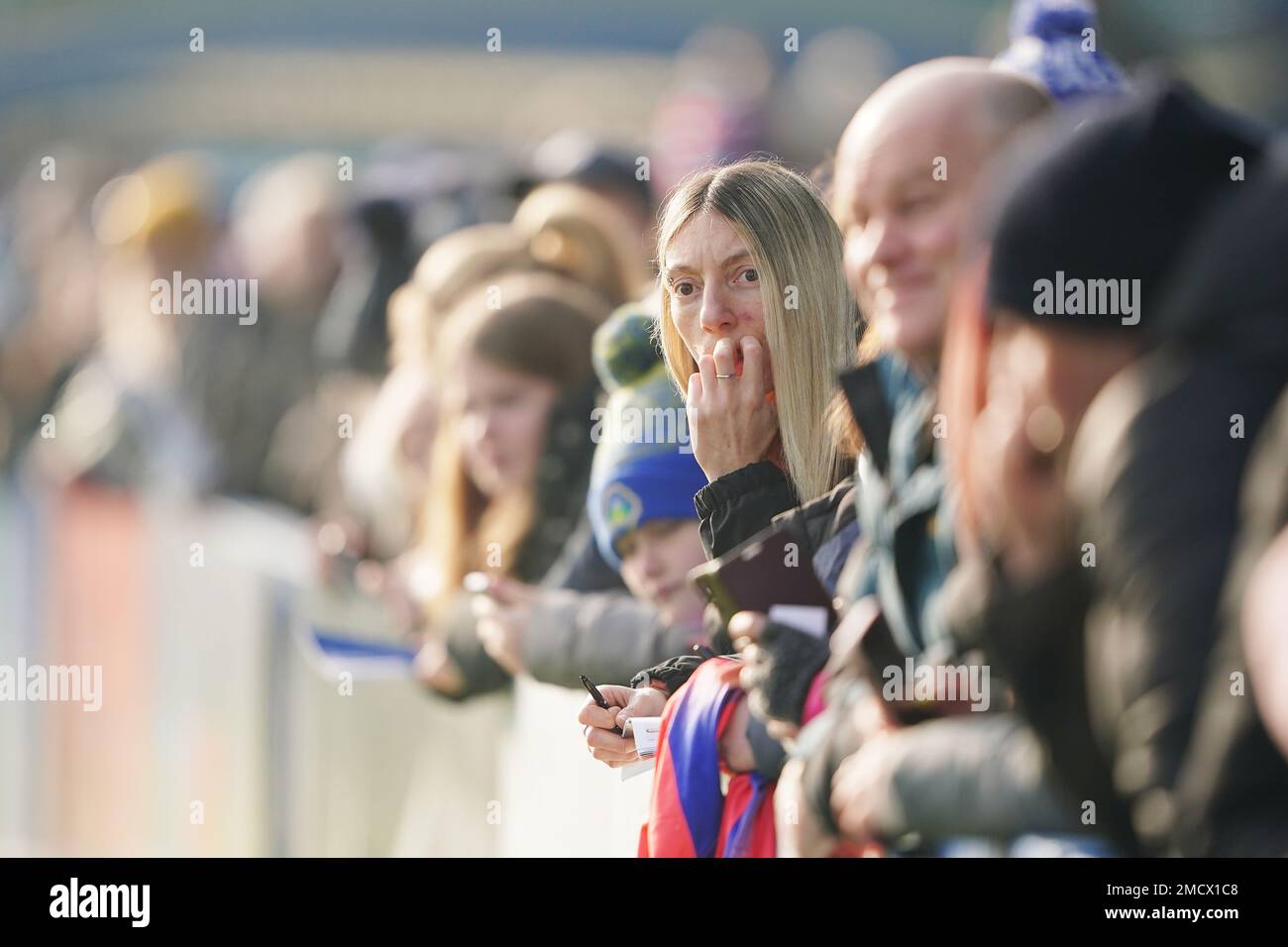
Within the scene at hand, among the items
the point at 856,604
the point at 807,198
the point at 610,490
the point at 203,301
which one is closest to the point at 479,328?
the point at 610,490

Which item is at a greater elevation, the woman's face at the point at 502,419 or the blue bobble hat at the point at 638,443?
the woman's face at the point at 502,419

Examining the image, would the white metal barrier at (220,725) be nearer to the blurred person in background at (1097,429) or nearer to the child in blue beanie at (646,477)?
the child in blue beanie at (646,477)

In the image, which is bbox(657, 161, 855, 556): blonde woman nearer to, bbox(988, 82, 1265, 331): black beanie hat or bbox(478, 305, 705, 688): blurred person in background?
bbox(478, 305, 705, 688): blurred person in background

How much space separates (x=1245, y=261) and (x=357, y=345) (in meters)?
4.66

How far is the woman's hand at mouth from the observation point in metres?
3.29

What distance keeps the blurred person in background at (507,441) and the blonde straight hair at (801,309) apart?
55.9 inches

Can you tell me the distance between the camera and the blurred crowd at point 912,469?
2250 millimetres

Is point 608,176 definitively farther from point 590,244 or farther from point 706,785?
point 706,785

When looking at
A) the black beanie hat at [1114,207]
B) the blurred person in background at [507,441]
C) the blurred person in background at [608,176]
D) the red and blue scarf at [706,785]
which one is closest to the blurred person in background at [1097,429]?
the black beanie hat at [1114,207]

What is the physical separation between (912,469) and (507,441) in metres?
2.11

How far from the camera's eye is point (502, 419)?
495cm

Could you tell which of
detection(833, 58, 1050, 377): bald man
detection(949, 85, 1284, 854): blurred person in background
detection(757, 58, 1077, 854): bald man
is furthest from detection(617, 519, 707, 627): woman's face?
detection(949, 85, 1284, 854): blurred person in background

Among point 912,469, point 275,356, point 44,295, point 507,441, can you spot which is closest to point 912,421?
point 912,469

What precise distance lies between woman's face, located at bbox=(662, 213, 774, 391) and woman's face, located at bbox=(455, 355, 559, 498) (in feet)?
4.86
